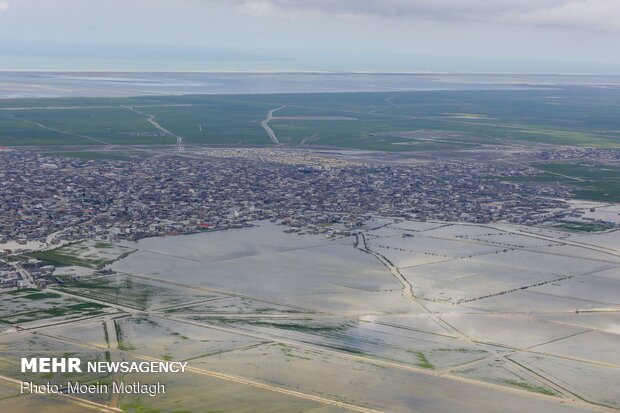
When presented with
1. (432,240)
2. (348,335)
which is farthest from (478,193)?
(348,335)

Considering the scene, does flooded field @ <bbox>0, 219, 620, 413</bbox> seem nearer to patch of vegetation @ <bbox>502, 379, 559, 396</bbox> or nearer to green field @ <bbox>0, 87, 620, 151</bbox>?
patch of vegetation @ <bbox>502, 379, 559, 396</bbox>

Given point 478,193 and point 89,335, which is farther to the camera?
point 478,193

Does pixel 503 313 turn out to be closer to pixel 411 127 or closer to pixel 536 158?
pixel 536 158

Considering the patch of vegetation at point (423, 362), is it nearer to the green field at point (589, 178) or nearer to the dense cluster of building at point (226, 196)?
the dense cluster of building at point (226, 196)

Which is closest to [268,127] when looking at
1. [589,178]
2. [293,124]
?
[293,124]

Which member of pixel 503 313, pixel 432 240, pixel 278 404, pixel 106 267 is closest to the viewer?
pixel 278 404

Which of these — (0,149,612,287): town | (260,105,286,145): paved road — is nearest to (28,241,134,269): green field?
(0,149,612,287): town

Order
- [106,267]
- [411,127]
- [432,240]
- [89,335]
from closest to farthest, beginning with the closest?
1. [89,335]
2. [106,267]
3. [432,240]
4. [411,127]

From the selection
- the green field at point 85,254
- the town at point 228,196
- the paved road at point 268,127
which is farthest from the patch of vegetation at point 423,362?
the paved road at point 268,127
